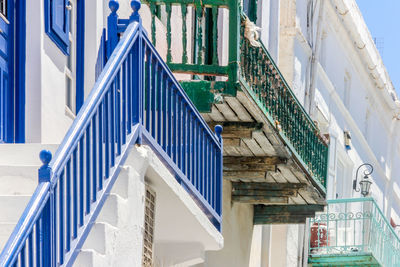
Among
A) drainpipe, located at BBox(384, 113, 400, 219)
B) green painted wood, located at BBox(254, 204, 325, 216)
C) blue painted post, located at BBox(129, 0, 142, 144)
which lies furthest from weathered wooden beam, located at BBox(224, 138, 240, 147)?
drainpipe, located at BBox(384, 113, 400, 219)

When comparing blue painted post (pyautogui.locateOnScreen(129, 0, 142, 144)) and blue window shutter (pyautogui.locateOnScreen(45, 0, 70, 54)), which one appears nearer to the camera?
blue painted post (pyautogui.locateOnScreen(129, 0, 142, 144))

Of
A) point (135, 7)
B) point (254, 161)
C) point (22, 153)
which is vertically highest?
point (254, 161)

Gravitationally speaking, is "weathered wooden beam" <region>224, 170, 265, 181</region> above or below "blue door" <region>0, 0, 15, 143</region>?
above

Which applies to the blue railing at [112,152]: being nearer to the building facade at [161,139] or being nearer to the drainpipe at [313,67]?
the building facade at [161,139]

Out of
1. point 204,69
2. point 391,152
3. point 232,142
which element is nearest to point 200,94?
point 204,69

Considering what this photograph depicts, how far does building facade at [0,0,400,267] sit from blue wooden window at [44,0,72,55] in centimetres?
2

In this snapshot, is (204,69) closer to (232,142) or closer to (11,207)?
(232,142)

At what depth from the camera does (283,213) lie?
15.7m

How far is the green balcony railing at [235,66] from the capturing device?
1084cm

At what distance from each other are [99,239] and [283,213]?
879cm

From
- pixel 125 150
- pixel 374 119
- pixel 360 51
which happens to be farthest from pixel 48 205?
pixel 374 119

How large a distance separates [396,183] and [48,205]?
983 inches

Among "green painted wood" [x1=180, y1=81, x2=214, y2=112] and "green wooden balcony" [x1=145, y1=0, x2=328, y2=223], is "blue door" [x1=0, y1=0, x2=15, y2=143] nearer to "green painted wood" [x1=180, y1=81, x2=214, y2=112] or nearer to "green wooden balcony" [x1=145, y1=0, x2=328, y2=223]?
"green wooden balcony" [x1=145, y1=0, x2=328, y2=223]

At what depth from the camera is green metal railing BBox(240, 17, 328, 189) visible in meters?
11.5
